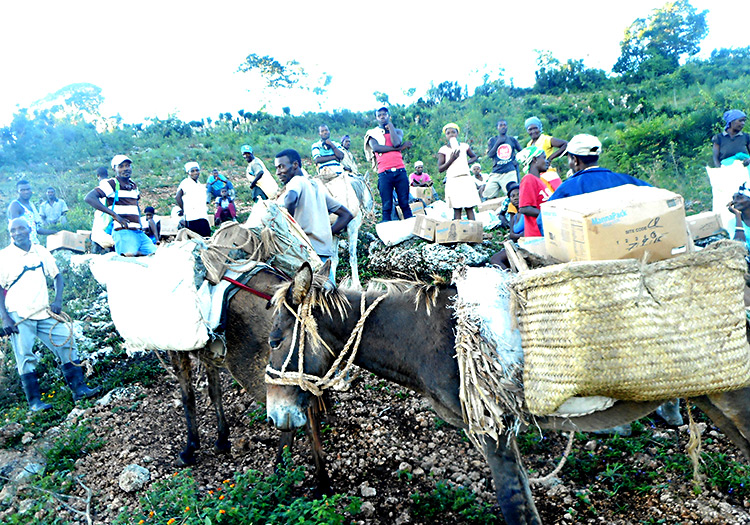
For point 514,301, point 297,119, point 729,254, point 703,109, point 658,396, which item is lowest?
point 658,396

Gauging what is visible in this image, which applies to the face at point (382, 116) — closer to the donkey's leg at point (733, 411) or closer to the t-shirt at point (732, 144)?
the t-shirt at point (732, 144)

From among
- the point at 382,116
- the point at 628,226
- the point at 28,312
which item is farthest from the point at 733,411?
the point at 382,116

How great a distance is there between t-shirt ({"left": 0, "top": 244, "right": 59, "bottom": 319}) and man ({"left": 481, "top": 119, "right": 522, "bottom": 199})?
28.4 feet

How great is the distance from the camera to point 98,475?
4.51m

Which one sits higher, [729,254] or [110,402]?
[729,254]

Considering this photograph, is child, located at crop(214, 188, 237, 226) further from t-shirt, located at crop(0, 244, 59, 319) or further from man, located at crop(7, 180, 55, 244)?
t-shirt, located at crop(0, 244, 59, 319)

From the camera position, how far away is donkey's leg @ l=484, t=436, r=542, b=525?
8.67 feet

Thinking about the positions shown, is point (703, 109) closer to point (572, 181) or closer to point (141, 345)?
point (572, 181)

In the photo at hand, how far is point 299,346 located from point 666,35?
117ft

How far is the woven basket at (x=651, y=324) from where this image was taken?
7.29 feet

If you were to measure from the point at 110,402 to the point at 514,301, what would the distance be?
211 inches

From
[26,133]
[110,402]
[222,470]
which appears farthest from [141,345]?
[26,133]

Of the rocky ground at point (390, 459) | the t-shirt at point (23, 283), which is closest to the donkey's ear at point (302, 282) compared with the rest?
the rocky ground at point (390, 459)

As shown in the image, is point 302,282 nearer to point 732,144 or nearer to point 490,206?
point 732,144
